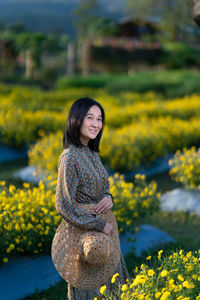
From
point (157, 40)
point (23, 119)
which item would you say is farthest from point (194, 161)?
point (157, 40)

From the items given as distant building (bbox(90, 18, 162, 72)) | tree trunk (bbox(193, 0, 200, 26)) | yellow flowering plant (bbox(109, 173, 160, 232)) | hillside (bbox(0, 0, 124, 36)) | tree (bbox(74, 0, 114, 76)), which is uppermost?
hillside (bbox(0, 0, 124, 36))

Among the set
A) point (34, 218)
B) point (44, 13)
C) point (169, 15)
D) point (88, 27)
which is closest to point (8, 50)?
point (88, 27)

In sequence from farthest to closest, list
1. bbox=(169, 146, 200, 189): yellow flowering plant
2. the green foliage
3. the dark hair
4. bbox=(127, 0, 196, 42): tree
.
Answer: bbox=(127, 0, 196, 42): tree, the green foliage, bbox=(169, 146, 200, 189): yellow flowering plant, the dark hair

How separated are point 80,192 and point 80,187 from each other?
0.11 feet

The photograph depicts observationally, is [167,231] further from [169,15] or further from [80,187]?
[169,15]

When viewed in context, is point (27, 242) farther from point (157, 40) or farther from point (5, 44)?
point (157, 40)

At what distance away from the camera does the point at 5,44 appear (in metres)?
30.6

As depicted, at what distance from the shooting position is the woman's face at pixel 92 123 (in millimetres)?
2219

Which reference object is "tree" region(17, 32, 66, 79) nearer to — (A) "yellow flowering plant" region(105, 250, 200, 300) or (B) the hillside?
(A) "yellow flowering plant" region(105, 250, 200, 300)

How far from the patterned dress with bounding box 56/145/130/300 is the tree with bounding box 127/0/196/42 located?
3477 cm

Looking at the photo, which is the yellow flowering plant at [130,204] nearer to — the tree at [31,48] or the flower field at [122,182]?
the flower field at [122,182]

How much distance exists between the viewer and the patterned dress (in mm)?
2096

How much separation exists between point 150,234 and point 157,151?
9.79 ft

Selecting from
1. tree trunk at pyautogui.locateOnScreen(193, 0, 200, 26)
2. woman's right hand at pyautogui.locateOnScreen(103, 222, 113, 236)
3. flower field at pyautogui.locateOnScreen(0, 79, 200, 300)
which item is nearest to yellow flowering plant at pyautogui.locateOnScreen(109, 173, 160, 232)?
flower field at pyautogui.locateOnScreen(0, 79, 200, 300)
